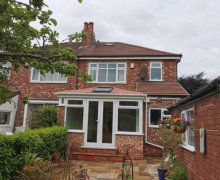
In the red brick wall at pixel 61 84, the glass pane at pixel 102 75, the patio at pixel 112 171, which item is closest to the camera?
the patio at pixel 112 171

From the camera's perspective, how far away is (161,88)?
12.5 m

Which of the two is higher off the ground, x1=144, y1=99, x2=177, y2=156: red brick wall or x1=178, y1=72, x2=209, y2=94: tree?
x1=178, y1=72, x2=209, y2=94: tree

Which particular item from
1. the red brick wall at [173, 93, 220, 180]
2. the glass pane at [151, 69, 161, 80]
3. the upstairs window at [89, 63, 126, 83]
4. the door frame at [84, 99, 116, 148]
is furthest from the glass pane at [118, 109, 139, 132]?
the red brick wall at [173, 93, 220, 180]

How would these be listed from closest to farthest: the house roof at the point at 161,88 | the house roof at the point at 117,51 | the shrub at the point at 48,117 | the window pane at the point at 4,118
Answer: the shrub at the point at 48,117, the house roof at the point at 161,88, the window pane at the point at 4,118, the house roof at the point at 117,51

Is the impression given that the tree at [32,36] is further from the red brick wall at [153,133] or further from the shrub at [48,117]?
the red brick wall at [153,133]

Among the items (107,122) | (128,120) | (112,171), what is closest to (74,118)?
(107,122)

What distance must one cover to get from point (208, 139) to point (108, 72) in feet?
36.3

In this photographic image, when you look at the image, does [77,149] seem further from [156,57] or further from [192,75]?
[192,75]

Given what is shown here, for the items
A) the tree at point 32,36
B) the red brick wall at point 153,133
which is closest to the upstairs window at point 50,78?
the red brick wall at point 153,133

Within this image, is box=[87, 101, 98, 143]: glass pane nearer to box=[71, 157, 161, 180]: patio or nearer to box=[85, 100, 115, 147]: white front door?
→ box=[85, 100, 115, 147]: white front door

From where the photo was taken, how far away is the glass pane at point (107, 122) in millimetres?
9984

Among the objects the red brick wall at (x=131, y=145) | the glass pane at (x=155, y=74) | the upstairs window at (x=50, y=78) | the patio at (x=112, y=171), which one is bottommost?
the patio at (x=112, y=171)

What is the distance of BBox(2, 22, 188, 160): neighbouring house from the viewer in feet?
32.4

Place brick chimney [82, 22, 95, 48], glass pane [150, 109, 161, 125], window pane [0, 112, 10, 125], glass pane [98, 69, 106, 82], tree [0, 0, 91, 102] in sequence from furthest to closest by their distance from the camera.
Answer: brick chimney [82, 22, 95, 48] < glass pane [98, 69, 106, 82] < window pane [0, 112, 10, 125] < glass pane [150, 109, 161, 125] < tree [0, 0, 91, 102]
